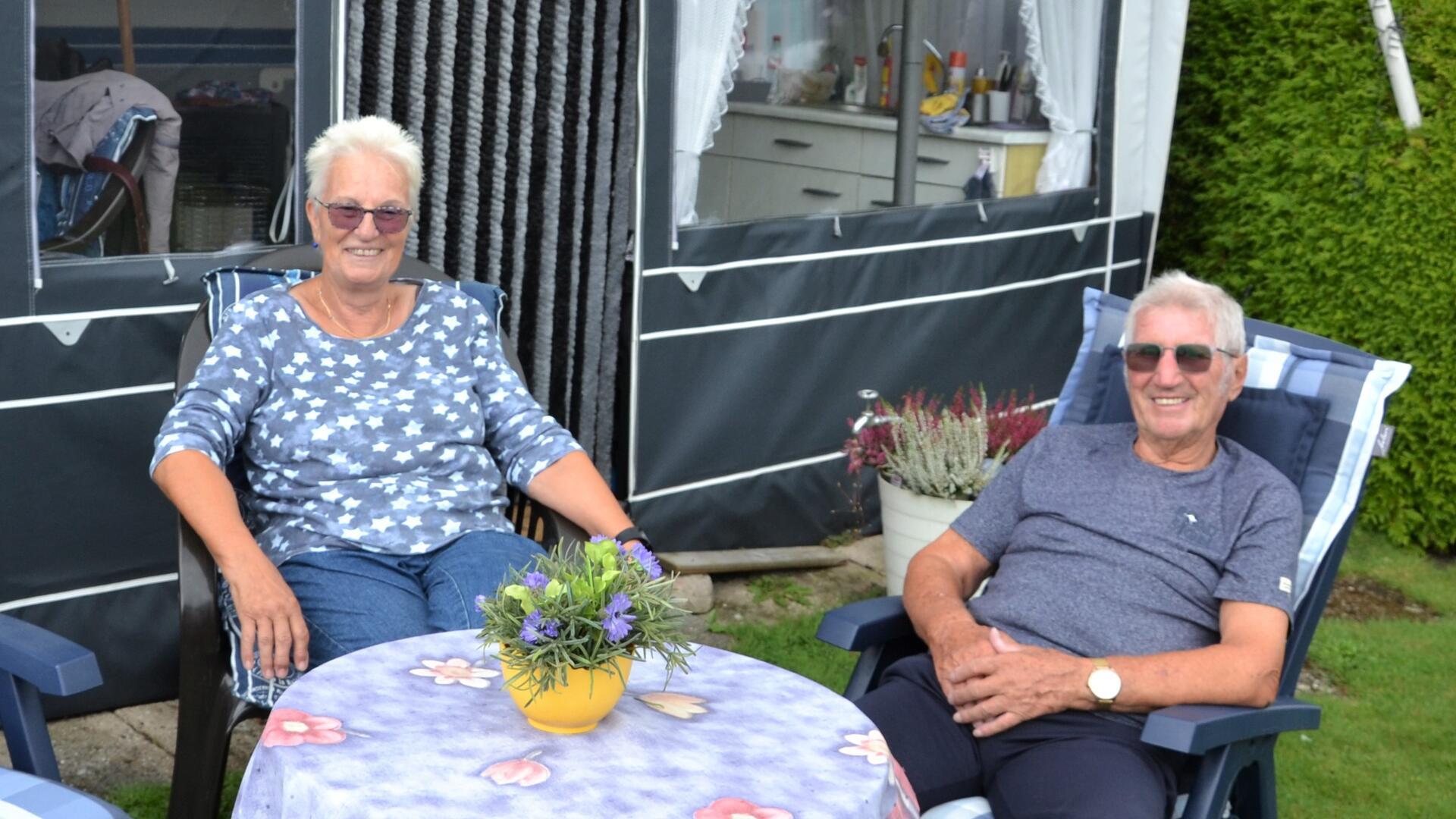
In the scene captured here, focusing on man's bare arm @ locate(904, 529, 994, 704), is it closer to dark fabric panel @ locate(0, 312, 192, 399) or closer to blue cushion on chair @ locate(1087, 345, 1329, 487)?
blue cushion on chair @ locate(1087, 345, 1329, 487)

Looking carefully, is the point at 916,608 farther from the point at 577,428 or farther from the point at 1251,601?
the point at 577,428

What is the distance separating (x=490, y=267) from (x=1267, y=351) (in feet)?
6.64

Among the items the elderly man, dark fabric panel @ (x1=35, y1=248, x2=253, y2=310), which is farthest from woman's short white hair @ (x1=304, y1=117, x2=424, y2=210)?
the elderly man

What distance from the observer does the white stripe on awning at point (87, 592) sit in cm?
349

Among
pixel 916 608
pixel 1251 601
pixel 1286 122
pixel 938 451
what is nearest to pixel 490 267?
pixel 938 451

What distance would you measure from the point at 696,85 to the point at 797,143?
2.01 ft

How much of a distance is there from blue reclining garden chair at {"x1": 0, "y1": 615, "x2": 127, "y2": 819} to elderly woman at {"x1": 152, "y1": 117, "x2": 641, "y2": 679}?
43cm

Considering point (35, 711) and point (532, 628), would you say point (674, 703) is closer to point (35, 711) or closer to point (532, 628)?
point (532, 628)

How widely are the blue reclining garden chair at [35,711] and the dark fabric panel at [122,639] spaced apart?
1202 mm

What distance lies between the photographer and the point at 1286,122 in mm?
5879

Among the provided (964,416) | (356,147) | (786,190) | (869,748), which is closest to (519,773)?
(869,748)

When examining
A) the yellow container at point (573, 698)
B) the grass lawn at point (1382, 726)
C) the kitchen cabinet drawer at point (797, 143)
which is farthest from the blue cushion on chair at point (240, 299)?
the grass lawn at point (1382, 726)

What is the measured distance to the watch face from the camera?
2598mm

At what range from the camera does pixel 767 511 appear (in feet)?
16.6
